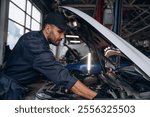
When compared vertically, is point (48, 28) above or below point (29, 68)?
above

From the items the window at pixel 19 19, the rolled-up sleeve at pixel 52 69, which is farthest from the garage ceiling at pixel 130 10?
the rolled-up sleeve at pixel 52 69

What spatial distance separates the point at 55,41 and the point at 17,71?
1.10 feet

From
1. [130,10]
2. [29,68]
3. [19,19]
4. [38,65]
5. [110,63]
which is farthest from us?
[130,10]

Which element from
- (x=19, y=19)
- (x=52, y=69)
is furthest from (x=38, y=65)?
(x=19, y=19)

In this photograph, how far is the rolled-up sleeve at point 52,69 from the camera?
1.62 meters

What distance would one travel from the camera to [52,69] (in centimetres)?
165

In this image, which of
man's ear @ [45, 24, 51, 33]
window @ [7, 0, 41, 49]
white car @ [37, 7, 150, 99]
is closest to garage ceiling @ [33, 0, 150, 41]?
window @ [7, 0, 41, 49]

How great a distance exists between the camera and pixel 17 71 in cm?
185

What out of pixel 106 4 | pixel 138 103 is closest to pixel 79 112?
pixel 138 103

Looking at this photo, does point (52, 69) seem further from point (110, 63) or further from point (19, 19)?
point (19, 19)

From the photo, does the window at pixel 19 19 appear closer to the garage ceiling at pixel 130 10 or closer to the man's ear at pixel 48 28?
the garage ceiling at pixel 130 10

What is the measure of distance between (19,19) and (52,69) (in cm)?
884

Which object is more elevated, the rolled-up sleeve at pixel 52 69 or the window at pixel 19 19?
the window at pixel 19 19

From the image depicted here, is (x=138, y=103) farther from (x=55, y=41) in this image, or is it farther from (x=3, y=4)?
(x=3, y=4)
